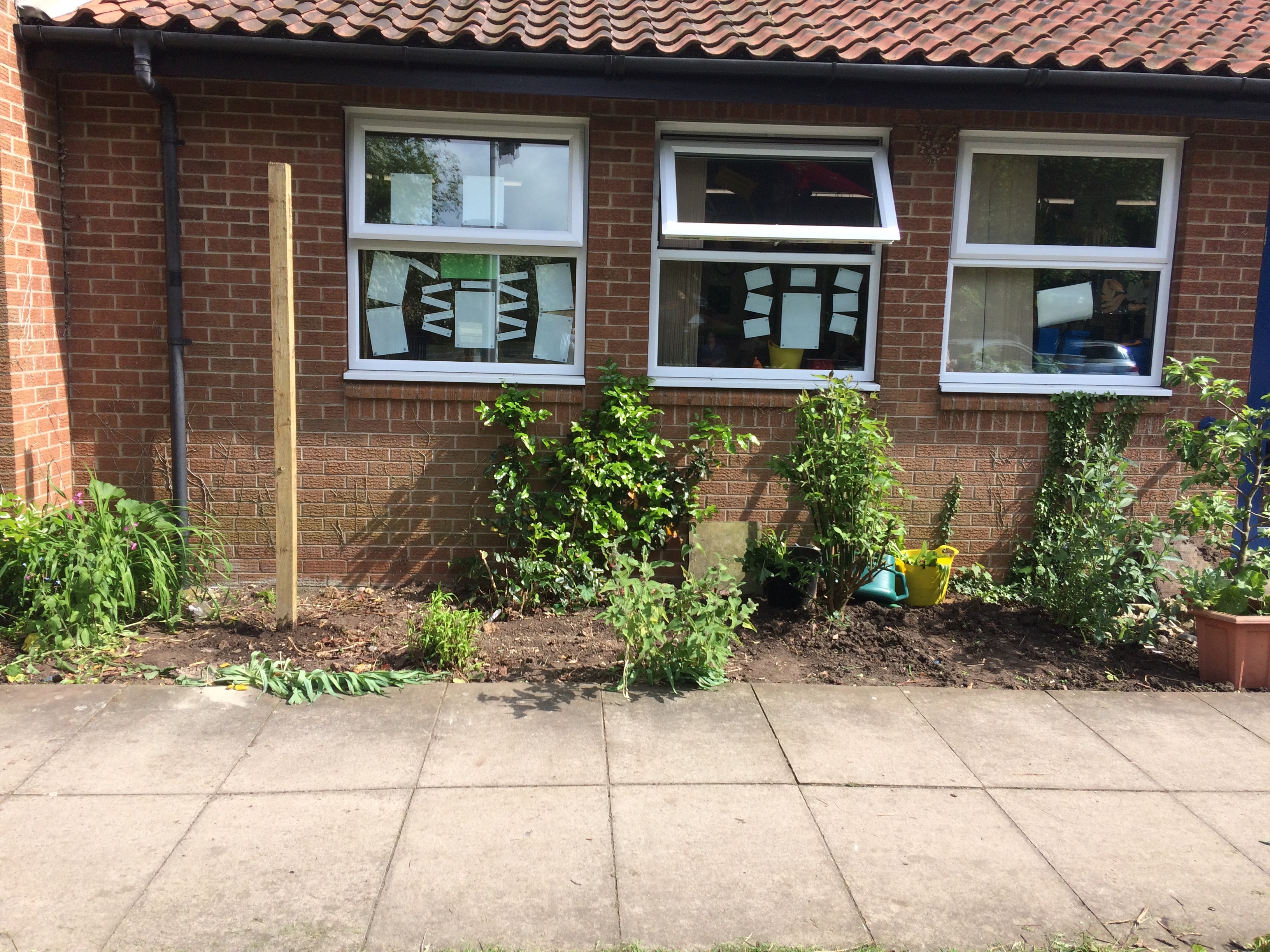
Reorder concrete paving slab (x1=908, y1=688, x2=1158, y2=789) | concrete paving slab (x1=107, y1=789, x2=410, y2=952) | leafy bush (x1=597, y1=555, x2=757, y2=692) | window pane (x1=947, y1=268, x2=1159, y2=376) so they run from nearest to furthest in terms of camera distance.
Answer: concrete paving slab (x1=107, y1=789, x2=410, y2=952) < concrete paving slab (x1=908, y1=688, x2=1158, y2=789) < leafy bush (x1=597, y1=555, x2=757, y2=692) < window pane (x1=947, y1=268, x2=1159, y2=376)

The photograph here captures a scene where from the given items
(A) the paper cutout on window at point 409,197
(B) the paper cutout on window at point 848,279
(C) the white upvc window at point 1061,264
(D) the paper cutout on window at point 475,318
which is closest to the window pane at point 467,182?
(A) the paper cutout on window at point 409,197

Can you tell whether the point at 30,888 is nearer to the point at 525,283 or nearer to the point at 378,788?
the point at 378,788

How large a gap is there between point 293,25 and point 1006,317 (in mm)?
4601

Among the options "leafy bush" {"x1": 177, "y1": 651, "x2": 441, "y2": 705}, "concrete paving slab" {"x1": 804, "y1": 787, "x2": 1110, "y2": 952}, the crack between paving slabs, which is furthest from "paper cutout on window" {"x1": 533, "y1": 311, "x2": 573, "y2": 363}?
"concrete paving slab" {"x1": 804, "y1": 787, "x2": 1110, "y2": 952}

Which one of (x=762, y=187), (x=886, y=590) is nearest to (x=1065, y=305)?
(x=762, y=187)

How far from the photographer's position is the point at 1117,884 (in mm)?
3268

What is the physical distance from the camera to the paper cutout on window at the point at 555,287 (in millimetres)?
6172

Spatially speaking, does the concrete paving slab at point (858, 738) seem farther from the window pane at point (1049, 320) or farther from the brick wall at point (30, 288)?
the brick wall at point (30, 288)

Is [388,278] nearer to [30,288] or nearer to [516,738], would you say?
[30,288]

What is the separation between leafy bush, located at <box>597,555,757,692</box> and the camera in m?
4.69

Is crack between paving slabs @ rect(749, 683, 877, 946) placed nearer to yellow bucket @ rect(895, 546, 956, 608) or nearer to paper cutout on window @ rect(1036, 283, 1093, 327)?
yellow bucket @ rect(895, 546, 956, 608)

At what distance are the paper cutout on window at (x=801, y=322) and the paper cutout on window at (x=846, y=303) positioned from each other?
0.10 m

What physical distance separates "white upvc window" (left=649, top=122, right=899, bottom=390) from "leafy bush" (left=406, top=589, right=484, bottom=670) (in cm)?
200

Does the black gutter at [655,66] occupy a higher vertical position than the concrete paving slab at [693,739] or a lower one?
higher
